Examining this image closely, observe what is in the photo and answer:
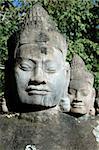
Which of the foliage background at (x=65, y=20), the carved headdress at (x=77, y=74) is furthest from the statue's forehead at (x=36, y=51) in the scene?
the foliage background at (x=65, y=20)

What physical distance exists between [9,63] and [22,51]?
0.54 ft

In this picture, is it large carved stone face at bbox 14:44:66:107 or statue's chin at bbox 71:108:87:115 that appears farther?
statue's chin at bbox 71:108:87:115

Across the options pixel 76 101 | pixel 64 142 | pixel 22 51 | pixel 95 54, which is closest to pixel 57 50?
pixel 22 51

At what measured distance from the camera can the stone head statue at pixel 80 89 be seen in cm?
537

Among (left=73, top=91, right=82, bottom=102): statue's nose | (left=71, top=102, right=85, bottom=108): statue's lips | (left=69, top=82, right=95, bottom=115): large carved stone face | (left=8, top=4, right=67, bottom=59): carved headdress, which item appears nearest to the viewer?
(left=8, top=4, right=67, bottom=59): carved headdress

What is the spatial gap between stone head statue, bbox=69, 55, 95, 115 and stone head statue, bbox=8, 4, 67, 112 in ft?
5.30

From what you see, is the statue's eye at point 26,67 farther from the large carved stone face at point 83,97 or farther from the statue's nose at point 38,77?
the large carved stone face at point 83,97

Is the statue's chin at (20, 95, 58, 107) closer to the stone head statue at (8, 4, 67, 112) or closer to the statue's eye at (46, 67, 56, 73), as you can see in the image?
the stone head statue at (8, 4, 67, 112)

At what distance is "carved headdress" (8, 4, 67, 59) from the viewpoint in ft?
12.0

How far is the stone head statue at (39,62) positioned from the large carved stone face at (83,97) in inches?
63.2

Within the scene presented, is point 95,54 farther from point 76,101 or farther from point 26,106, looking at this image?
point 26,106

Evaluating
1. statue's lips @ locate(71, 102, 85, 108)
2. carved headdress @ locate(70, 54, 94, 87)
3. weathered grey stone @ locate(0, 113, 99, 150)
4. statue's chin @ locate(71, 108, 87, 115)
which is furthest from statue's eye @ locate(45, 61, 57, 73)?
carved headdress @ locate(70, 54, 94, 87)

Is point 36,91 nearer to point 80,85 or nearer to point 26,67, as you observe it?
point 26,67

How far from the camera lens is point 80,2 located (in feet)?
45.6
